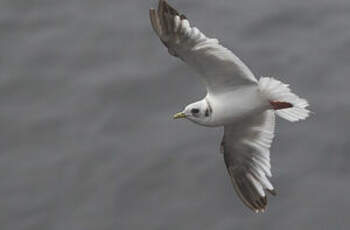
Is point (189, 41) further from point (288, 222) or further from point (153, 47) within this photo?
point (153, 47)

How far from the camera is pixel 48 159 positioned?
1280cm

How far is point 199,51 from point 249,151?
4.41ft

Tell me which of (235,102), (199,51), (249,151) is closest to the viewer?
(199,51)

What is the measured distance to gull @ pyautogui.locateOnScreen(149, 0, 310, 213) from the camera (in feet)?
26.4

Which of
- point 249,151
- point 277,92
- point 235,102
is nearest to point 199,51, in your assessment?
point 235,102

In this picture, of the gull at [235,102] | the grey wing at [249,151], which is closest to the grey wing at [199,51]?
the gull at [235,102]

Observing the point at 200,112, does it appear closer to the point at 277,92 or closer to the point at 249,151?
the point at 277,92

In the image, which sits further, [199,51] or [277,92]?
[277,92]

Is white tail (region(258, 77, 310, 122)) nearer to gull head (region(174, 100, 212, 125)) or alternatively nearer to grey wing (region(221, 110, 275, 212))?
gull head (region(174, 100, 212, 125))

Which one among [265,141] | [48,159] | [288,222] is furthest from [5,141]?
[265,141]

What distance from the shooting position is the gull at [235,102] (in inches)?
316

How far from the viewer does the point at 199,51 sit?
26.6ft

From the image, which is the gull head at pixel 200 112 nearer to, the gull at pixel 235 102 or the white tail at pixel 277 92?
the gull at pixel 235 102

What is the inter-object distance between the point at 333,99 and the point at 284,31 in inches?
60.5
